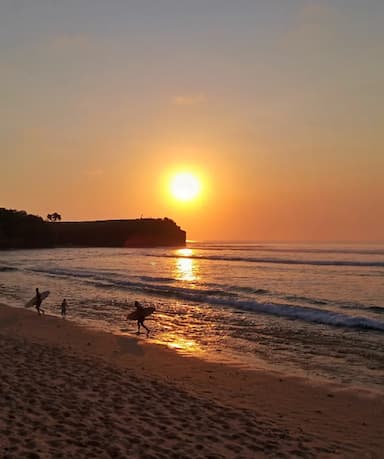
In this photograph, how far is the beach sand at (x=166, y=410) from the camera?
6539 mm

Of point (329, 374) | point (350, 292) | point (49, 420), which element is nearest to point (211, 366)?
point (329, 374)

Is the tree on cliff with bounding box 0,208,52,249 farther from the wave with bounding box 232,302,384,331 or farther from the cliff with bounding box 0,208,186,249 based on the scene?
the wave with bounding box 232,302,384,331

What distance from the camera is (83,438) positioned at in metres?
6.56

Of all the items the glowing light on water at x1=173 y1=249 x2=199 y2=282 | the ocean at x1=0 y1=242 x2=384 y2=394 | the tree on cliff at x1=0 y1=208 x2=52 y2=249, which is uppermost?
the tree on cliff at x1=0 y1=208 x2=52 y2=249

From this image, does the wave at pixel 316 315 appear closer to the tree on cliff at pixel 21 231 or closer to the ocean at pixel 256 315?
the ocean at pixel 256 315

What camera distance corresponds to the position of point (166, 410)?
27.1ft

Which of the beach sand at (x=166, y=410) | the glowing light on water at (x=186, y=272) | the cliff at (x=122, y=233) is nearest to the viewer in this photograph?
the beach sand at (x=166, y=410)

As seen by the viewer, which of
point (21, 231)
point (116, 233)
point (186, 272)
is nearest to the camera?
point (186, 272)

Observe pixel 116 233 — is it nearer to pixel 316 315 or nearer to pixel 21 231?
pixel 21 231

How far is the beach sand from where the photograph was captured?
21.5 feet

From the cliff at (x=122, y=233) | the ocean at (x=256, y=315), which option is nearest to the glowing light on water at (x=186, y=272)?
the ocean at (x=256, y=315)

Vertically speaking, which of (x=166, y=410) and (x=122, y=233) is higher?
(x=122, y=233)

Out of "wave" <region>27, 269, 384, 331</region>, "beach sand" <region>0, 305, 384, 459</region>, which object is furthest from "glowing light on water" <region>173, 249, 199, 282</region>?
"beach sand" <region>0, 305, 384, 459</region>

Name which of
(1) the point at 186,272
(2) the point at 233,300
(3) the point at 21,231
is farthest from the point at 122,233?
(2) the point at 233,300
